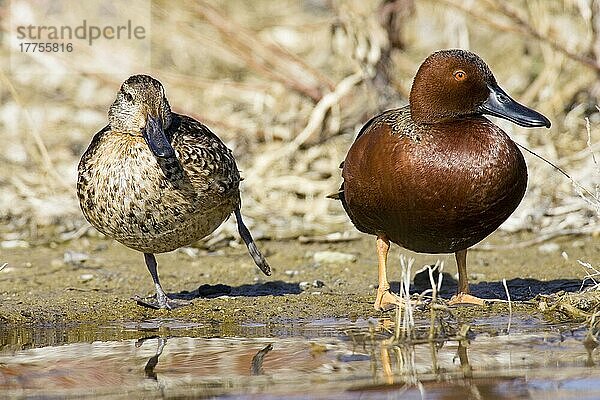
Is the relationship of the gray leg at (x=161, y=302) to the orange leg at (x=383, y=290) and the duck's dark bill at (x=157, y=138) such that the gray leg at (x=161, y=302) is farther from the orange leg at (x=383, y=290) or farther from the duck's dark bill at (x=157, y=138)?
the orange leg at (x=383, y=290)

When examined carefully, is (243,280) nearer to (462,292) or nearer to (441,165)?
(462,292)

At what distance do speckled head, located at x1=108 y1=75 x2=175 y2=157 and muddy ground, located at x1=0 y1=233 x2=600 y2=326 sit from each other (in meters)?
0.86

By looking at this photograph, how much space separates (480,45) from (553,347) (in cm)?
665

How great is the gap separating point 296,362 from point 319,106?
177 inches

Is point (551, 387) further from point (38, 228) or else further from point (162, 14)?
point (162, 14)

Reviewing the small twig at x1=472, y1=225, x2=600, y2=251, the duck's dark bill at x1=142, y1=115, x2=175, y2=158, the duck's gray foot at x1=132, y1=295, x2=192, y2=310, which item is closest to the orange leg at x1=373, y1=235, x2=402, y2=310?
the duck's gray foot at x1=132, y1=295, x2=192, y2=310

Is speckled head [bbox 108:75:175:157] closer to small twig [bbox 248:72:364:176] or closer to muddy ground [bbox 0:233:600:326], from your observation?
muddy ground [bbox 0:233:600:326]

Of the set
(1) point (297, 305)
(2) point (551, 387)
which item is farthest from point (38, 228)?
(2) point (551, 387)

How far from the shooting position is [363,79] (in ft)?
26.8

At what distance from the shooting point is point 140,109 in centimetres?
502

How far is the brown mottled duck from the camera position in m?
4.84

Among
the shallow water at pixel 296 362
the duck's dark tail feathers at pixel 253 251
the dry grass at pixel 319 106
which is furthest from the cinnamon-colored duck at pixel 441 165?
the dry grass at pixel 319 106

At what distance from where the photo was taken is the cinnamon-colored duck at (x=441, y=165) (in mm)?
4410

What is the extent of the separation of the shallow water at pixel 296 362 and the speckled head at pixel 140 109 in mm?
941
